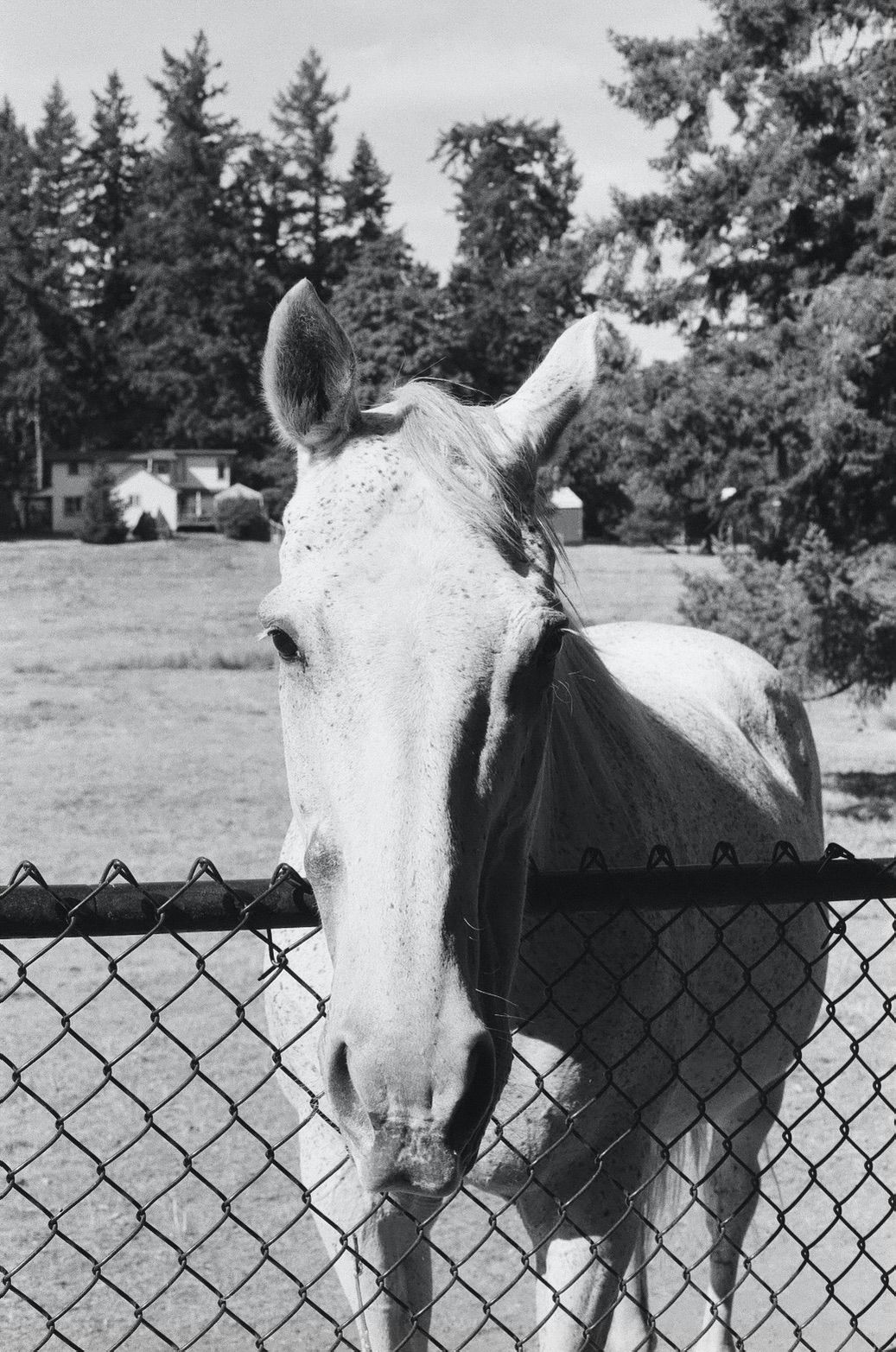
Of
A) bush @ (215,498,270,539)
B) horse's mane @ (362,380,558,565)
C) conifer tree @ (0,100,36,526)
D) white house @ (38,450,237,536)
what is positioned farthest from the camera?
conifer tree @ (0,100,36,526)

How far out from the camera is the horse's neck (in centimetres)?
227

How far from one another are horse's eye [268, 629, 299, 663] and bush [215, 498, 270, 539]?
43.7 metres

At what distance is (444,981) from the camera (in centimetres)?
149

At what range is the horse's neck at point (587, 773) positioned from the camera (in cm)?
227

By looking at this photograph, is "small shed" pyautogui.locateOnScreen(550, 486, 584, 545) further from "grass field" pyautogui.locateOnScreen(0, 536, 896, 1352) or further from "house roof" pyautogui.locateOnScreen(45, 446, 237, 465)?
"grass field" pyautogui.locateOnScreen(0, 536, 896, 1352)

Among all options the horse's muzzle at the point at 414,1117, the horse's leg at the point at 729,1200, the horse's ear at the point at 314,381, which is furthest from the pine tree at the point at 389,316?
the horse's muzzle at the point at 414,1117

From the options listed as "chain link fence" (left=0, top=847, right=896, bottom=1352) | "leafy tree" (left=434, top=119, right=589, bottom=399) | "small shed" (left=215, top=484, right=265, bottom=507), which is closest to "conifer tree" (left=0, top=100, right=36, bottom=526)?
"small shed" (left=215, top=484, right=265, bottom=507)

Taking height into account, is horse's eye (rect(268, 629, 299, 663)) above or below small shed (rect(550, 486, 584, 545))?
above

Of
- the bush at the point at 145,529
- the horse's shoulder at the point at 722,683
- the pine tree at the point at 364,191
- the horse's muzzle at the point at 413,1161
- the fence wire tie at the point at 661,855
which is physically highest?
the pine tree at the point at 364,191

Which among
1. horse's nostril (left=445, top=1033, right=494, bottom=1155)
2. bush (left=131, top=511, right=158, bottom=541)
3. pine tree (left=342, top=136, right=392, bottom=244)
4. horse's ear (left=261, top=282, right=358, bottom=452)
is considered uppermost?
pine tree (left=342, top=136, right=392, bottom=244)

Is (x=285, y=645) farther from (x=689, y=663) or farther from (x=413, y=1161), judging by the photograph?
(x=689, y=663)

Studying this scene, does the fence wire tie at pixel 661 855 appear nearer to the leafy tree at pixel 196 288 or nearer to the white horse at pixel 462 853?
the white horse at pixel 462 853

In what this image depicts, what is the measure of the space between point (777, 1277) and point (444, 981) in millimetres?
3359

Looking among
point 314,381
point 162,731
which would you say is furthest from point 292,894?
point 162,731
